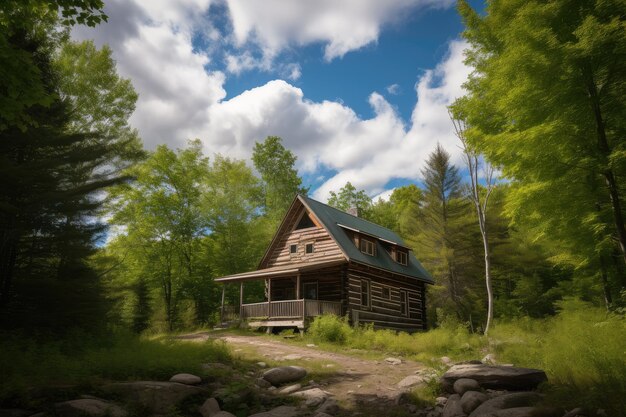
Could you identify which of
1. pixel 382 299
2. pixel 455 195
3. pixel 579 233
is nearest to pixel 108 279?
pixel 579 233

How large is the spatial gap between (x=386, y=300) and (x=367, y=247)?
3.78 meters

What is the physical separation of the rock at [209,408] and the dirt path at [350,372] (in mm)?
2619

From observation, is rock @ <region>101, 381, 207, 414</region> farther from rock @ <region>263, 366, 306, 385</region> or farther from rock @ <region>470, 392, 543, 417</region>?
rock @ <region>470, 392, 543, 417</region>

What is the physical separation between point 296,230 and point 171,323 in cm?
1305

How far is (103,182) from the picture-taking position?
10930 millimetres

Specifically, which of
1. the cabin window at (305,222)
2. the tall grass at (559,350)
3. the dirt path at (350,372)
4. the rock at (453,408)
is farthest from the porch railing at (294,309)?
the rock at (453,408)

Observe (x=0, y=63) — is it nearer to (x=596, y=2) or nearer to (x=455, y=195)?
(x=596, y=2)

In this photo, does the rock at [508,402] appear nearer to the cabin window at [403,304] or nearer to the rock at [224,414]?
the rock at [224,414]

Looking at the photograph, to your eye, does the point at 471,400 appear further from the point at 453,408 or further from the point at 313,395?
the point at 313,395

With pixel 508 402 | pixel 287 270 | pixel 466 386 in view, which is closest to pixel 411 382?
pixel 466 386

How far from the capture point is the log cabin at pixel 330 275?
2250 centimetres

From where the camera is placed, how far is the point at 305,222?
1032 inches

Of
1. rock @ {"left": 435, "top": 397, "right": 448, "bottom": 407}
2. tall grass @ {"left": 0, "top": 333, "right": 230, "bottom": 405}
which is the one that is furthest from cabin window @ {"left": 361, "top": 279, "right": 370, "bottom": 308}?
rock @ {"left": 435, "top": 397, "right": 448, "bottom": 407}

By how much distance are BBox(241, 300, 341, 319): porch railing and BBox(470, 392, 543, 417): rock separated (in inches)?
573
